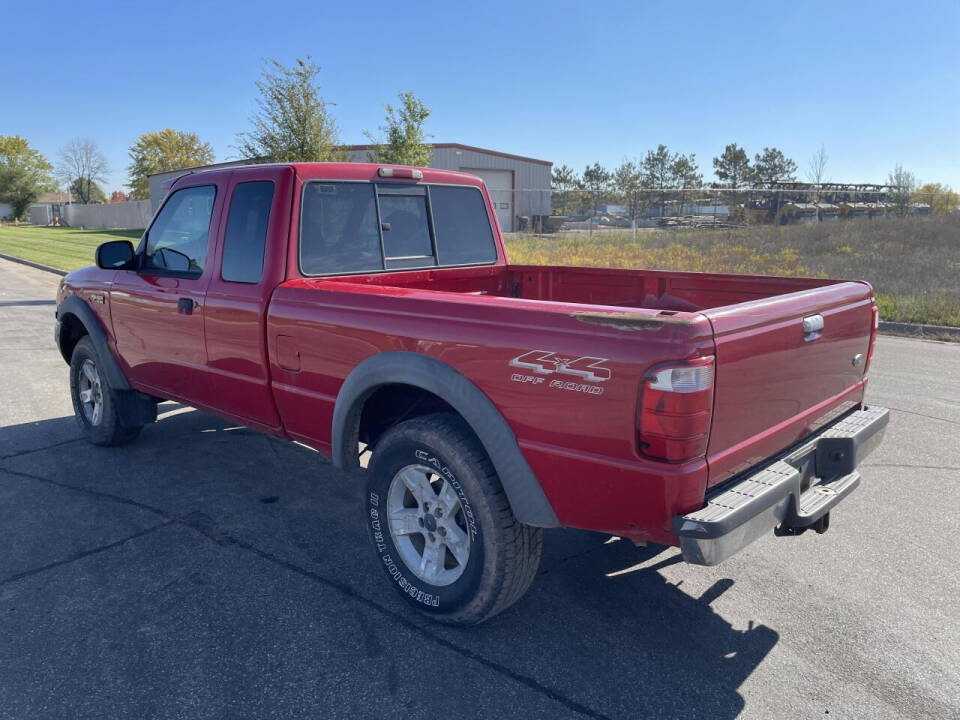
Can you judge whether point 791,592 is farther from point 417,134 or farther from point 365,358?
point 417,134

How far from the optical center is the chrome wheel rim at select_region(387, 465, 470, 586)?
122 inches

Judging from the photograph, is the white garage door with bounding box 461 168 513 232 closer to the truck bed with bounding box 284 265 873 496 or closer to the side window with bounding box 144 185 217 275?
the side window with bounding box 144 185 217 275

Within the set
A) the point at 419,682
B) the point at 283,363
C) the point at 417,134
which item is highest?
the point at 417,134

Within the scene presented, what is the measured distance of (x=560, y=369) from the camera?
256 centimetres

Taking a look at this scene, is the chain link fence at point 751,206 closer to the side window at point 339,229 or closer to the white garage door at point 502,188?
the white garage door at point 502,188

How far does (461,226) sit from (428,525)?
2272mm

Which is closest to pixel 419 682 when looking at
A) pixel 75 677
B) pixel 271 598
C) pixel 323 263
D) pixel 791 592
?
pixel 271 598

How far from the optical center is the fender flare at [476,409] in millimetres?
2734

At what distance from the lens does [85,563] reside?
3727 mm

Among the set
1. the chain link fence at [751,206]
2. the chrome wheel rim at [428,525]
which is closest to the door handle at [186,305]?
the chrome wheel rim at [428,525]

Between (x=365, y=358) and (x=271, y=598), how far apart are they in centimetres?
121

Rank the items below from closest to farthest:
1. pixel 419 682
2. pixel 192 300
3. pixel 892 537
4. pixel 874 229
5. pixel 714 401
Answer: pixel 714 401 < pixel 419 682 < pixel 892 537 < pixel 192 300 < pixel 874 229

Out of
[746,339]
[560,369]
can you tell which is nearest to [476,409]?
[560,369]

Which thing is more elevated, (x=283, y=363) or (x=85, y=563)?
(x=283, y=363)
